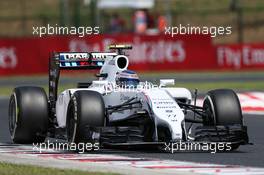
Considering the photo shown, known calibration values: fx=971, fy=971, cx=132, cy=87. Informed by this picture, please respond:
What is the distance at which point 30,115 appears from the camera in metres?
12.8

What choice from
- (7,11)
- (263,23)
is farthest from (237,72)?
(7,11)

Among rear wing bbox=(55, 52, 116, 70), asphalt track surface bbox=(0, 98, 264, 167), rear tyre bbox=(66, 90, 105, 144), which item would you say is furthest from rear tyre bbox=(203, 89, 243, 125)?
rear wing bbox=(55, 52, 116, 70)

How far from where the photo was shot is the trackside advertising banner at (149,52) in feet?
106

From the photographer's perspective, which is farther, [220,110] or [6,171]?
[220,110]

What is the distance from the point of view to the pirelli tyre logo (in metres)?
32.0

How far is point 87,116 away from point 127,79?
1.31 m

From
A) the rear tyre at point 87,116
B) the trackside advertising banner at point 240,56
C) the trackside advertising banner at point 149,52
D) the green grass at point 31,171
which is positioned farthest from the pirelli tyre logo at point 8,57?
the green grass at point 31,171

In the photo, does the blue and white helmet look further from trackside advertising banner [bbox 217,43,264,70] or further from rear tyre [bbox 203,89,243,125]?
trackside advertising banner [bbox 217,43,264,70]

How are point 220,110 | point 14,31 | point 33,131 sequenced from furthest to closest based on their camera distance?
1. point 14,31
2. point 33,131
3. point 220,110

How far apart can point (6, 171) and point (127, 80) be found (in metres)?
3.29

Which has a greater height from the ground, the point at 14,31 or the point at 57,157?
the point at 14,31

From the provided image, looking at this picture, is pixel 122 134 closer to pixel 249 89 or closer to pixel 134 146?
pixel 134 146

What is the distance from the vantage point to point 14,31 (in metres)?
49.7

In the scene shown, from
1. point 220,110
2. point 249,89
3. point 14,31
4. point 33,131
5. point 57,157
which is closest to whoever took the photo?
point 57,157
